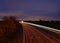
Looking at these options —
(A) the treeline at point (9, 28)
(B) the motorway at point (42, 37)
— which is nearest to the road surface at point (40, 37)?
(B) the motorway at point (42, 37)

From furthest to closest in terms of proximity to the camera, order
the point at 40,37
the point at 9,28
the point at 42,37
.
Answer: the point at 9,28 < the point at 40,37 < the point at 42,37

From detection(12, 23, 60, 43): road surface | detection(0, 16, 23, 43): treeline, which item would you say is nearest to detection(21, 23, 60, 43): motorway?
detection(12, 23, 60, 43): road surface

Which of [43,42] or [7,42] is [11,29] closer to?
[7,42]

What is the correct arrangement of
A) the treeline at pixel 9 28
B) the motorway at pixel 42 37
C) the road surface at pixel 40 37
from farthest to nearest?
the treeline at pixel 9 28 < the road surface at pixel 40 37 < the motorway at pixel 42 37

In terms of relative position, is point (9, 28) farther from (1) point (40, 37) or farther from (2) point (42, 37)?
(2) point (42, 37)

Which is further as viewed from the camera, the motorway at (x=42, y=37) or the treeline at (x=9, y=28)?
the treeline at (x=9, y=28)

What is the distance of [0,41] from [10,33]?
11.7 metres

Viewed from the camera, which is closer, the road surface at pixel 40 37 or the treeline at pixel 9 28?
the road surface at pixel 40 37

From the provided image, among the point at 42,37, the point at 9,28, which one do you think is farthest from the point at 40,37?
the point at 9,28

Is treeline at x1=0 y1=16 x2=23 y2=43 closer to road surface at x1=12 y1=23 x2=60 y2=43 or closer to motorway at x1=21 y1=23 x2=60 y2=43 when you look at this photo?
road surface at x1=12 y1=23 x2=60 y2=43

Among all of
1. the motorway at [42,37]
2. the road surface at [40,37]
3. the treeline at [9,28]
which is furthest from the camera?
the treeline at [9,28]

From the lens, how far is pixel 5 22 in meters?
58.3

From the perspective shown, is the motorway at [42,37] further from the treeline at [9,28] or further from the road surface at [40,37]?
the treeline at [9,28]

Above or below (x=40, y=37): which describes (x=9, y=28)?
below
